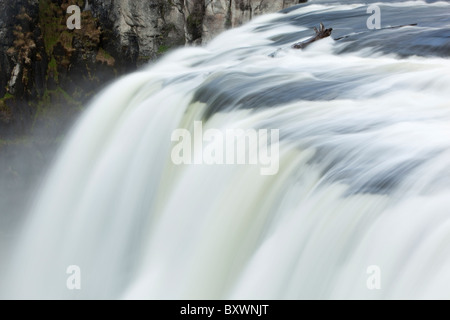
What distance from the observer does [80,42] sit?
1198 centimetres

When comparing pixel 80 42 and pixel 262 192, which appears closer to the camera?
pixel 262 192

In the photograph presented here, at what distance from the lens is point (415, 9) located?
11203 mm

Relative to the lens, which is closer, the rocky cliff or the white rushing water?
the white rushing water

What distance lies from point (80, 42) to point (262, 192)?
304 inches

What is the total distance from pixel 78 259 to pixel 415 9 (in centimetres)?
731

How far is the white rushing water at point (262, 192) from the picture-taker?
425 cm

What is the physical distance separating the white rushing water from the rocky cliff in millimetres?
2565

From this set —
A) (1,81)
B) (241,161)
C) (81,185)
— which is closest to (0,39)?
(1,81)

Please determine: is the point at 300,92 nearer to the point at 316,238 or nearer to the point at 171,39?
the point at 316,238

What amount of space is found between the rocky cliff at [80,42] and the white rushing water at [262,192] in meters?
2.57

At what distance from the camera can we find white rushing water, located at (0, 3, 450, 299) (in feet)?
13.9

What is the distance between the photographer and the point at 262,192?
5.28 metres

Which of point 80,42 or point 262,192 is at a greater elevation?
point 80,42

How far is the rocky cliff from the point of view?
11133mm
